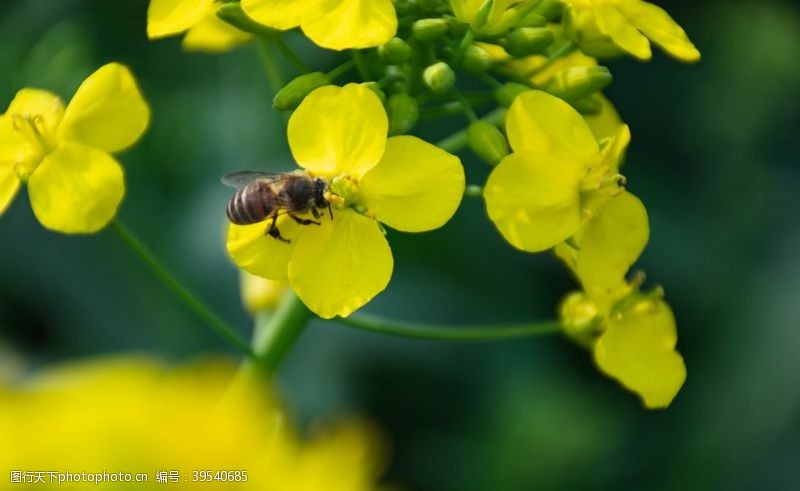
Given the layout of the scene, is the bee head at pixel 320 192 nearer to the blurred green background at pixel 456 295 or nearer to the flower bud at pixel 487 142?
the flower bud at pixel 487 142

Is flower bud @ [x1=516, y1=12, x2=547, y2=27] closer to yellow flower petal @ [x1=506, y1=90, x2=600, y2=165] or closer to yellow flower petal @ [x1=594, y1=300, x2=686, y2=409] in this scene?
yellow flower petal @ [x1=506, y1=90, x2=600, y2=165]

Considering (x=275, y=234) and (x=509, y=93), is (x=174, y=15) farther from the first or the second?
(x=509, y=93)

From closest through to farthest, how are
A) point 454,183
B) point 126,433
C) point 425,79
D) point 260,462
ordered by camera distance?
1. point 126,433
2. point 260,462
3. point 454,183
4. point 425,79

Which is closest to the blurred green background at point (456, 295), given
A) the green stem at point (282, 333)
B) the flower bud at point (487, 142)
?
the green stem at point (282, 333)

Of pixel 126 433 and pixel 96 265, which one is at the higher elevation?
pixel 126 433

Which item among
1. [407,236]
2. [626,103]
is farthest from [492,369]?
[626,103]

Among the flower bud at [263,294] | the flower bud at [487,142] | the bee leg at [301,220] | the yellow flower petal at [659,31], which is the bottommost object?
the flower bud at [263,294]

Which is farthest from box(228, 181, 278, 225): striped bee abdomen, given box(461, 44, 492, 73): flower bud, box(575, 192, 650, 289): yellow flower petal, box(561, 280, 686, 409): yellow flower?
box(561, 280, 686, 409): yellow flower

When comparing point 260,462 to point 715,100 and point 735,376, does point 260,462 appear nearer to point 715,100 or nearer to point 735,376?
point 735,376
